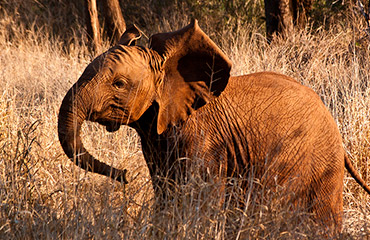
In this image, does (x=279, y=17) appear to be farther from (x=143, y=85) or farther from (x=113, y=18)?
(x=143, y=85)

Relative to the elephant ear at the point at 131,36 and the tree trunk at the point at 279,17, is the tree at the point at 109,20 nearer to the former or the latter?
the tree trunk at the point at 279,17

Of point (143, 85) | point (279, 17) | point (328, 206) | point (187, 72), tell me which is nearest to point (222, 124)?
point (187, 72)

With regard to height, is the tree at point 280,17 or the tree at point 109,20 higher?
the tree at point 109,20

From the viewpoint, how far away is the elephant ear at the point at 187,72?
3615 millimetres

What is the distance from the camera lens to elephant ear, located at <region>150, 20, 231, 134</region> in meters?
3.62

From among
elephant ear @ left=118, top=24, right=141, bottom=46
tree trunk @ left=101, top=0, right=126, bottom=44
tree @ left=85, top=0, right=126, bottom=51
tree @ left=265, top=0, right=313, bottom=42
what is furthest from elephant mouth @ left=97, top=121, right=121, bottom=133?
tree trunk @ left=101, top=0, right=126, bottom=44

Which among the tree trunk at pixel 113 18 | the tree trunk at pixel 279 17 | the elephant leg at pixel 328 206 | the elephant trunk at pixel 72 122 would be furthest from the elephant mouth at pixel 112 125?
the tree trunk at pixel 113 18

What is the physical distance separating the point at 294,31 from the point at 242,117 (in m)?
4.92

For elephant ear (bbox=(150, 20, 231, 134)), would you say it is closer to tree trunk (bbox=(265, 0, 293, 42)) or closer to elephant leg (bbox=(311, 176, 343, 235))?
elephant leg (bbox=(311, 176, 343, 235))

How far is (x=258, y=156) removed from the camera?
365cm

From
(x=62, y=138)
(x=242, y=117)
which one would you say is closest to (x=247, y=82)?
(x=242, y=117)

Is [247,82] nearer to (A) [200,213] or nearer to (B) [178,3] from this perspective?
(A) [200,213]

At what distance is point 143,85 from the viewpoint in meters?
3.52

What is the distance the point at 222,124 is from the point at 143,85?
0.55 metres
